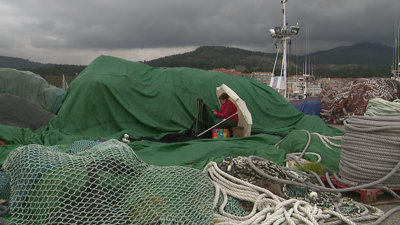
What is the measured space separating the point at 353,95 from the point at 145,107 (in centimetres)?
815

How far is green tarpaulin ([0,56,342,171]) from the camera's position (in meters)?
7.65

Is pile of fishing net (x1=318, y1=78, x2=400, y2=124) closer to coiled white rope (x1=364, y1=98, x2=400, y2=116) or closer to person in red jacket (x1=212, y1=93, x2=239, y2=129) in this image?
person in red jacket (x1=212, y1=93, x2=239, y2=129)

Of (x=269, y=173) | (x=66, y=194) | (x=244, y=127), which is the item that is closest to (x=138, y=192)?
(x=66, y=194)

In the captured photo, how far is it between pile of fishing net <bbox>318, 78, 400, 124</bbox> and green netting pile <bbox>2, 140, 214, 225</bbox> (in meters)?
10.8

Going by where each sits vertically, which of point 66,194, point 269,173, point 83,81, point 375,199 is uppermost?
point 83,81

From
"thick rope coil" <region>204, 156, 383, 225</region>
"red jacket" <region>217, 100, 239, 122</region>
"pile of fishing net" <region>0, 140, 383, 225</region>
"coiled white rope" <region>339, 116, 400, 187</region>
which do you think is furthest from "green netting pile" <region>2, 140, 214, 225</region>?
"red jacket" <region>217, 100, 239, 122</region>

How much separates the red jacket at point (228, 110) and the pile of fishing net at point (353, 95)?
6014 mm

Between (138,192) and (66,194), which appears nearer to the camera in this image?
(66,194)

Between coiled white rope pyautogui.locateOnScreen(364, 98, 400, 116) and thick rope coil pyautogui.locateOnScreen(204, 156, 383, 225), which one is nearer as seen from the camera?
thick rope coil pyautogui.locateOnScreen(204, 156, 383, 225)

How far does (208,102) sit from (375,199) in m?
5.97

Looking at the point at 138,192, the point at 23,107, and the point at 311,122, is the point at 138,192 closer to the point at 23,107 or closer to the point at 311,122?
the point at 23,107

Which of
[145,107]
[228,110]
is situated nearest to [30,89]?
[145,107]

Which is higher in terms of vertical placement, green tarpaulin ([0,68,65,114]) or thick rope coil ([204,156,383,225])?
green tarpaulin ([0,68,65,114])

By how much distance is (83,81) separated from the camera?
A: 8.15m
